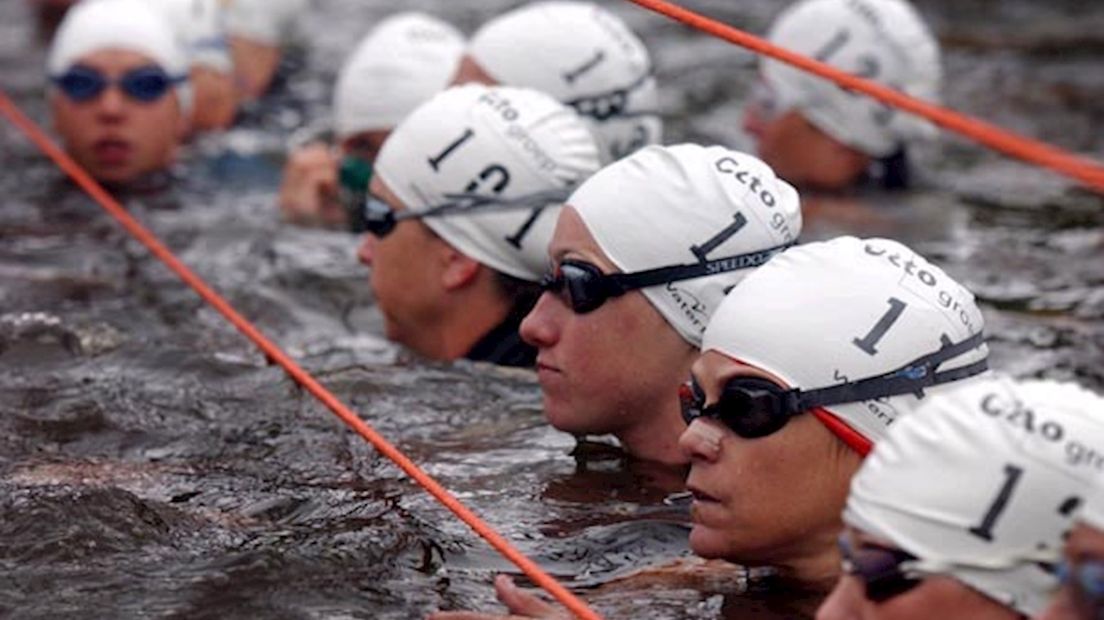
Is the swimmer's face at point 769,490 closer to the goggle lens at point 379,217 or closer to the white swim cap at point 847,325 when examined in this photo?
the white swim cap at point 847,325

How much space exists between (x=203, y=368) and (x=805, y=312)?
10.6 feet

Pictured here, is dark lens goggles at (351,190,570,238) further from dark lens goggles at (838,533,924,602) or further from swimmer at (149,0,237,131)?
swimmer at (149,0,237,131)

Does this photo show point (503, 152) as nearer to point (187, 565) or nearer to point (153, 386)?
point (153, 386)

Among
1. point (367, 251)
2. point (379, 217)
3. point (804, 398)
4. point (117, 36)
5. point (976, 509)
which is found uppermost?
A: point (976, 509)

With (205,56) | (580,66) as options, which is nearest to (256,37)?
(205,56)

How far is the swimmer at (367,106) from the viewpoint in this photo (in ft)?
33.4

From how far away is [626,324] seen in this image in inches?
249

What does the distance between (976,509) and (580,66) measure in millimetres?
5520

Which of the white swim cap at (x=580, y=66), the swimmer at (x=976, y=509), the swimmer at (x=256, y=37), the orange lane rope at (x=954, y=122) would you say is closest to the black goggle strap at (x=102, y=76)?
the white swim cap at (x=580, y=66)

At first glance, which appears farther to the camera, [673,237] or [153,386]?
[153,386]

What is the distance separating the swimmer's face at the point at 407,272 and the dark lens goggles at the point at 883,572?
141 inches

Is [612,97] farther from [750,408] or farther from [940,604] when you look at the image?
[940,604]

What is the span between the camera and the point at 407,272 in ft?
25.2

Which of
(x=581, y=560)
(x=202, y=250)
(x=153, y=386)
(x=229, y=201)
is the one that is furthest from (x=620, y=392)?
(x=229, y=201)
